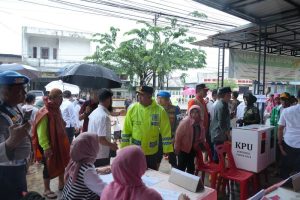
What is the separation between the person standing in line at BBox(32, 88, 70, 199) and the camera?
3762 millimetres

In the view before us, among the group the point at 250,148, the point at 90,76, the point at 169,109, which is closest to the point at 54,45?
the point at 90,76

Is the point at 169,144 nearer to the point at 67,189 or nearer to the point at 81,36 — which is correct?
the point at 67,189

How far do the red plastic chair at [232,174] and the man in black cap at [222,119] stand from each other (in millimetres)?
654

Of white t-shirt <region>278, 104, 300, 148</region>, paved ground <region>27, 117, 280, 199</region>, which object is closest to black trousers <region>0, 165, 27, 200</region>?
paved ground <region>27, 117, 280, 199</region>

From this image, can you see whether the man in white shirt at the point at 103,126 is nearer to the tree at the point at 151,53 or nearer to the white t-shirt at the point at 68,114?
the white t-shirt at the point at 68,114

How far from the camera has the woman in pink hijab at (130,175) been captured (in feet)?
5.26

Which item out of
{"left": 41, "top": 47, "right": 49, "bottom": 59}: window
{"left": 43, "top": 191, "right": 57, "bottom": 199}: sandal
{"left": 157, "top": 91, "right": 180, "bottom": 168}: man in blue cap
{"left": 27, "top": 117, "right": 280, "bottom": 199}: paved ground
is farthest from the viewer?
A: {"left": 41, "top": 47, "right": 49, "bottom": 59}: window

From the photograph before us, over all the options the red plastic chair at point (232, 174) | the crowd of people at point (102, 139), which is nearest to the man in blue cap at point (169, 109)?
the crowd of people at point (102, 139)

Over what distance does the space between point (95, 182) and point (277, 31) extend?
276 inches

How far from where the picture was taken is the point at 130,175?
160 centimetres

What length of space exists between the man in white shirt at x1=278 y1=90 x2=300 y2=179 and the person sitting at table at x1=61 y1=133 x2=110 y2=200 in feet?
10.5

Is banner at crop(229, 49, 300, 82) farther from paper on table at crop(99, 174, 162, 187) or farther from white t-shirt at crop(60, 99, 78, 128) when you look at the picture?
paper on table at crop(99, 174, 162, 187)

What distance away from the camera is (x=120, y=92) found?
2494cm

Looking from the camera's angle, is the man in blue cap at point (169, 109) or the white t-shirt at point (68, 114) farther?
the white t-shirt at point (68, 114)
